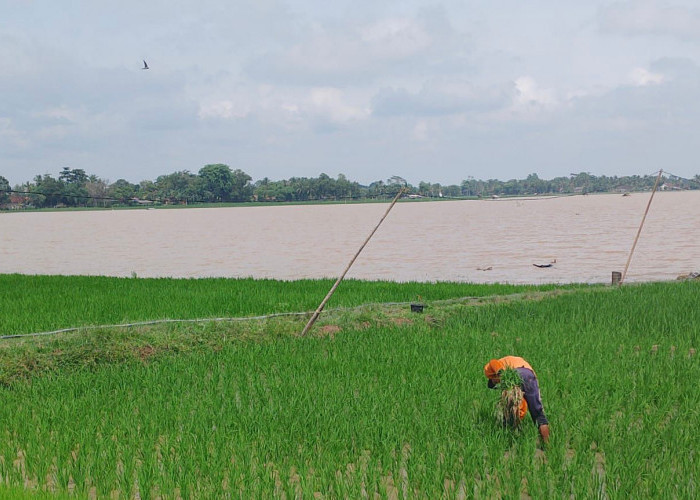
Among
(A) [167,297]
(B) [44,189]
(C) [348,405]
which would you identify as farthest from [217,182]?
(C) [348,405]

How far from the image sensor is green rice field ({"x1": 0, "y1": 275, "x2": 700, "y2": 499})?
13.0ft

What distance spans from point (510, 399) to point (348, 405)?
1325mm

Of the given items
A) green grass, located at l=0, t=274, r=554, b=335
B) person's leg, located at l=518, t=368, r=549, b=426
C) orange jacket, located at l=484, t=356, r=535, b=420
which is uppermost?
orange jacket, located at l=484, t=356, r=535, b=420

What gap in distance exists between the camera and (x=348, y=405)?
5.30m

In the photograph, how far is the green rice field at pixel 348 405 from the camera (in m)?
3.98

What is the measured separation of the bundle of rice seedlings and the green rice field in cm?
9

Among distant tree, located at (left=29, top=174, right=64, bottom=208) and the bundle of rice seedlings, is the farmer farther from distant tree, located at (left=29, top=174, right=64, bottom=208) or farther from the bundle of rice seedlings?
distant tree, located at (left=29, top=174, right=64, bottom=208)

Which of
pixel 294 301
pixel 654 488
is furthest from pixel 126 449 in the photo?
pixel 294 301

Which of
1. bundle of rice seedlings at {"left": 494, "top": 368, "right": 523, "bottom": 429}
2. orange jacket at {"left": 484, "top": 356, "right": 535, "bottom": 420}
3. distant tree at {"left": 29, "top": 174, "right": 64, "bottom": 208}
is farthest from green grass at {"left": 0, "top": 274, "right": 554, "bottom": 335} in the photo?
distant tree at {"left": 29, "top": 174, "right": 64, "bottom": 208}

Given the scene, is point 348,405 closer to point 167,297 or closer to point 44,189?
point 167,297

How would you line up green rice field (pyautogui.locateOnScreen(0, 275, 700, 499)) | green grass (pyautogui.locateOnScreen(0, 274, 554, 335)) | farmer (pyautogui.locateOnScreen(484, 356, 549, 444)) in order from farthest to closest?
1. green grass (pyautogui.locateOnScreen(0, 274, 554, 335))
2. farmer (pyautogui.locateOnScreen(484, 356, 549, 444))
3. green rice field (pyautogui.locateOnScreen(0, 275, 700, 499))

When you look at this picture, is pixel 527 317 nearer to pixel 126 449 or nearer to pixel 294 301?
pixel 294 301

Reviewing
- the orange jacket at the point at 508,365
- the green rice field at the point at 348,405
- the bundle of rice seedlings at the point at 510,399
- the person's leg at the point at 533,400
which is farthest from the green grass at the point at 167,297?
the person's leg at the point at 533,400

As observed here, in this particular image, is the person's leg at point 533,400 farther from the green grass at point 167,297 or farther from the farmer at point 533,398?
the green grass at point 167,297
